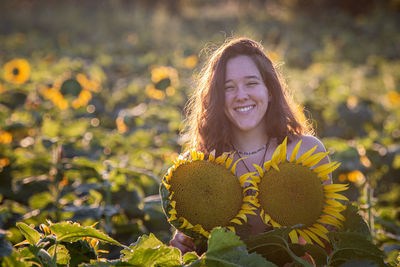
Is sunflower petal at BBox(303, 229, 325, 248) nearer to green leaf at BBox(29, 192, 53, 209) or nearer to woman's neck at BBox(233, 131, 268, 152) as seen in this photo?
woman's neck at BBox(233, 131, 268, 152)

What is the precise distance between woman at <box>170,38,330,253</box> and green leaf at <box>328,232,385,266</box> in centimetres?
62

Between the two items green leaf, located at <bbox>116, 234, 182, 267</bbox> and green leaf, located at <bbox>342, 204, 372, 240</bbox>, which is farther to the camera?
green leaf, located at <bbox>342, 204, 372, 240</bbox>

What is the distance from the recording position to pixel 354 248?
1.07m

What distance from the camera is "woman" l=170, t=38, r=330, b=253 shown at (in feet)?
5.68

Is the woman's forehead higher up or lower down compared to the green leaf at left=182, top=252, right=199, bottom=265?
higher up

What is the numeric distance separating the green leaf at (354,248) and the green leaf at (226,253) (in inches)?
7.9

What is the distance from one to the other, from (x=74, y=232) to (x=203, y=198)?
34 centimetres

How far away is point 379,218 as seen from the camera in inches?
95.1

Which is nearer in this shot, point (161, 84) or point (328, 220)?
point (328, 220)

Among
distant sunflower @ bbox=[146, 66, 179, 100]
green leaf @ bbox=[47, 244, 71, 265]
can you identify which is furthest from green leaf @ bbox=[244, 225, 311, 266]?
distant sunflower @ bbox=[146, 66, 179, 100]

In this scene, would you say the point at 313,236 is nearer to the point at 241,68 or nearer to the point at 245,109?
the point at 245,109

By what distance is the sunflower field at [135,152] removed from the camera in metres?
1.08

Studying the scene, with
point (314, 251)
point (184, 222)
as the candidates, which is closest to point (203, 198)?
point (184, 222)

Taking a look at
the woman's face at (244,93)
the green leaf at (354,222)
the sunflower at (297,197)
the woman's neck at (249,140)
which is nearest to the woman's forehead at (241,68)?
the woman's face at (244,93)
